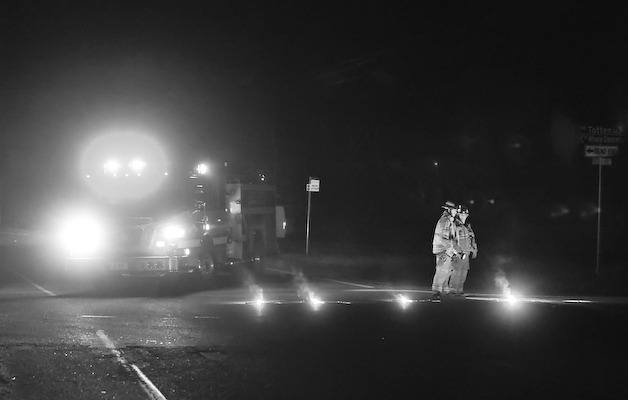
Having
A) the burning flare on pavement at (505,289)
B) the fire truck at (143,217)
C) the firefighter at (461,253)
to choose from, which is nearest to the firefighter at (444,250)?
the firefighter at (461,253)

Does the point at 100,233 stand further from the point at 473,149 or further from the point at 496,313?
the point at 473,149

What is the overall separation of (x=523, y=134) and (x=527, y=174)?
5.90 meters

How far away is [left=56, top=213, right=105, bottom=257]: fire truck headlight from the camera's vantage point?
1638 cm

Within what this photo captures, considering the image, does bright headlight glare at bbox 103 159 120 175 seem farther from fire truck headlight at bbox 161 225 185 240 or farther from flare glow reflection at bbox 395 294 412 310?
flare glow reflection at bbox 395 294 412 310

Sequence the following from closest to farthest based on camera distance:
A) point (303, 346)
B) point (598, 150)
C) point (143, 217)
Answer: point (303, 346)
point (143, 217)
point (598, 150)

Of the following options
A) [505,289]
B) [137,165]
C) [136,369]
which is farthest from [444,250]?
[136,369]

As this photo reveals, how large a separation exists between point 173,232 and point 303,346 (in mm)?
7544

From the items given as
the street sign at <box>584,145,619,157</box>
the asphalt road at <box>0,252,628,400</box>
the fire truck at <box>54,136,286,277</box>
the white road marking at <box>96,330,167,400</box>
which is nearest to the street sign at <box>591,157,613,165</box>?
the street sign at <box>584,145,619,157</box>

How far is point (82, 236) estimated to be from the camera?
1645cm

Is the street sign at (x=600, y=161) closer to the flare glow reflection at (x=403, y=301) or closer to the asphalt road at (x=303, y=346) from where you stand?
the asphalt road at (x=303, y=346)

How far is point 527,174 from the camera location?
5025 cm

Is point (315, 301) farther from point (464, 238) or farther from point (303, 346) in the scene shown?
point (303, 346)

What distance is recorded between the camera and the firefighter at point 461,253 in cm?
1478

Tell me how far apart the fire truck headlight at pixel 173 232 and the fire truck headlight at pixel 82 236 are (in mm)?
1261
